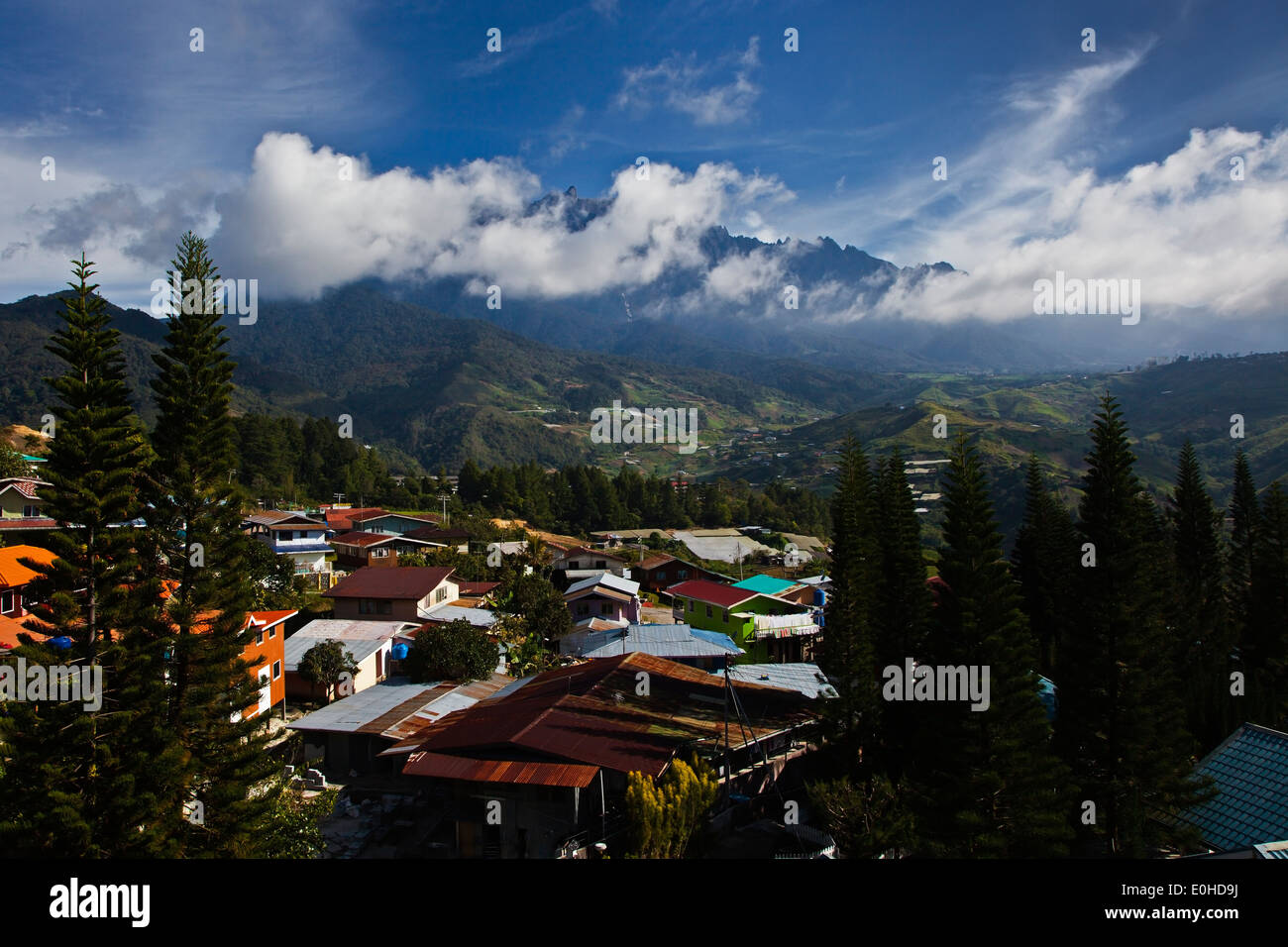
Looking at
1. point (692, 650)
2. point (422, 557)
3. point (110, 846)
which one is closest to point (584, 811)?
point (110, 846)

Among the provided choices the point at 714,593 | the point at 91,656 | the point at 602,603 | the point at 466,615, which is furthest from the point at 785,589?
the point at 91,656

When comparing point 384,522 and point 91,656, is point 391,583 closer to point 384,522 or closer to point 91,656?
point 384,522

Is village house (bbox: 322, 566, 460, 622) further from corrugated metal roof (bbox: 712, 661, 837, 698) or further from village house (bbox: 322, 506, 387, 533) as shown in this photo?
village house (bbox: 322, 506, 387, 533)

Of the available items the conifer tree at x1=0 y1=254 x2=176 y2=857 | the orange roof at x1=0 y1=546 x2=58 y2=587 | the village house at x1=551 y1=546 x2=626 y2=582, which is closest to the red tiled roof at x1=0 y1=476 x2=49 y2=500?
the orange roof at x1=0 y1=546 x2=58 y2=587

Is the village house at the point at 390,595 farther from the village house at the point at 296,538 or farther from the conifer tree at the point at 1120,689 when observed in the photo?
the conifer tree at the point at 1120,689
